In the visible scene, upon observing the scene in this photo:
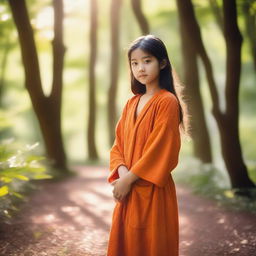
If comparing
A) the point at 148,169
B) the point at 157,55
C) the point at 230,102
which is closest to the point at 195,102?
the point at 230,102

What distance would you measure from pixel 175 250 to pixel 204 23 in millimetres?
10129

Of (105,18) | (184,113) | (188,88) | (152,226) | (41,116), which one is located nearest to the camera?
(152,226)

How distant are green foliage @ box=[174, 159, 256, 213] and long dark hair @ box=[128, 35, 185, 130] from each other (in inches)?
135

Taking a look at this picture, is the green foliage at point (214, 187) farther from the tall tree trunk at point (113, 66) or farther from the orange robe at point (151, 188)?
the tall tree trunk at point (113, 66)

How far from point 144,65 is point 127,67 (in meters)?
0.45

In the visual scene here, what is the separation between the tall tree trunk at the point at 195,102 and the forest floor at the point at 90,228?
9.13ft

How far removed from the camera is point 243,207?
240 inches

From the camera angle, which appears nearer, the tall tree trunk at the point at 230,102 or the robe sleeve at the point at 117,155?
the robe sleeve at the point at 117,155

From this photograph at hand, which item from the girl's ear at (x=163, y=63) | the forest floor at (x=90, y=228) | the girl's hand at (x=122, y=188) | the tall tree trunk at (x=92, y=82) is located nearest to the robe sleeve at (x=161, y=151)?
the girl's hand at (x=122, y=188)

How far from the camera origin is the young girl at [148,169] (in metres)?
2.94

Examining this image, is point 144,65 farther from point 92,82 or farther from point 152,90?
point 92,82

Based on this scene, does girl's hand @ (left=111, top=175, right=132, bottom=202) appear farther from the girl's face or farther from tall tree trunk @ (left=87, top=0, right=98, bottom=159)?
tall tree trunk @ (left=87, top=0, right=98, bottom=159)

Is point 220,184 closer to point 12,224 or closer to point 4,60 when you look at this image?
point 12,224

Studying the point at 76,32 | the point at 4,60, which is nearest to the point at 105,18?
the point at 76,32
